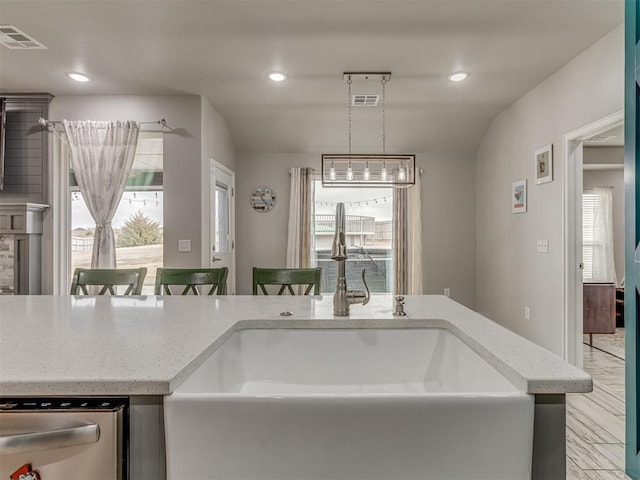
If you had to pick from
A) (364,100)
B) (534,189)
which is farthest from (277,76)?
(534,189)

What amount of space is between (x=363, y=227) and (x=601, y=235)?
349 centimetres

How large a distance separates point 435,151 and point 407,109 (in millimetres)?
1197

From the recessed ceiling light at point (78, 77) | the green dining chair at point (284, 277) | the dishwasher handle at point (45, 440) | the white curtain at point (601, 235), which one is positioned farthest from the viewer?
the white curtain at point (601, 235)

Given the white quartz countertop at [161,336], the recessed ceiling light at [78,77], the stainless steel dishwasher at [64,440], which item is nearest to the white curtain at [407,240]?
the white quartz countertop at [161,336]

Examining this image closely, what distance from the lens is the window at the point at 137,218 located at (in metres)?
3.98

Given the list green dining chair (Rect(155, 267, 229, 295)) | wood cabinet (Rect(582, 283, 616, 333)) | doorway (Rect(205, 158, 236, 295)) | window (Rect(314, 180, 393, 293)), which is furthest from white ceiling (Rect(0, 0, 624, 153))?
wood cabinet (Rect(582, 283, 616, 333))

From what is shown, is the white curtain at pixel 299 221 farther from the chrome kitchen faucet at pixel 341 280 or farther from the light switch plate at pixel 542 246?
the chrome kitchen faucet at pixel 341 280

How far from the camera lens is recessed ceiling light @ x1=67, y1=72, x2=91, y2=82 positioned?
3.29 meters

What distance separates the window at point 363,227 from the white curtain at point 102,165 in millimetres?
2538

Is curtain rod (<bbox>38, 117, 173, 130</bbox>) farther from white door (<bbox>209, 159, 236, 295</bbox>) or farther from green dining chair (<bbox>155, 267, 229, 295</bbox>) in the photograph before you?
green dining chair (<bbox>155, 267, 229, 295</bbox>)

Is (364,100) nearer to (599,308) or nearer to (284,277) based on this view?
(284,277)

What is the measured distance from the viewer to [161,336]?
1.02 metres

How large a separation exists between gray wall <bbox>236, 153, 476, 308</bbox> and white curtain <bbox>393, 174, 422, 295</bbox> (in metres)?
0.17

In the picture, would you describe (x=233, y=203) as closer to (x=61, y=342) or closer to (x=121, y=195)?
(x=121, y=195)
